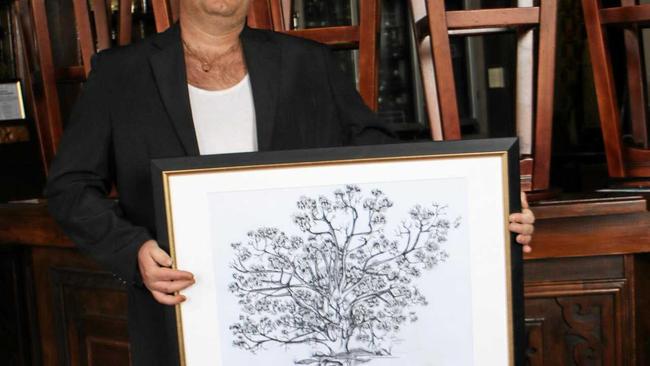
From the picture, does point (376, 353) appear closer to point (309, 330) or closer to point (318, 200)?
point (309, 330)

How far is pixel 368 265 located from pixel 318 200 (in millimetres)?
131

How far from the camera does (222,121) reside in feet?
5.21

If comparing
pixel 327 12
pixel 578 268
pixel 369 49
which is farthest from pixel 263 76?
pixel 327 12

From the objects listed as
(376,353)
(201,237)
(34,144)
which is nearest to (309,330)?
(376,353)

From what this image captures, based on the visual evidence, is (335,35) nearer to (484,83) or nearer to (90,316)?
(90,316)

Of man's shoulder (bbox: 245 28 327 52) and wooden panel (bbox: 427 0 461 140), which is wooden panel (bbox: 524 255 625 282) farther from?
man's shoulder (bbox: 245 28 327 52)

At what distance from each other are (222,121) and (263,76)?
0.38 feet

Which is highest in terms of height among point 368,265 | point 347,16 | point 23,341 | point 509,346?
point 347,16

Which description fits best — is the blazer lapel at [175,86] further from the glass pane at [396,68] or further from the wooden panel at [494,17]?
the glass pane at [396,68]

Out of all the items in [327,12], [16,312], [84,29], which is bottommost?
[16,312]

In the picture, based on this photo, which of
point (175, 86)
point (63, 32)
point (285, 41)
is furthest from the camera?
point (63, 32)

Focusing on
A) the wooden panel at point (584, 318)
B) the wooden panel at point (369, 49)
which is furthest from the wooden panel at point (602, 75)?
the wooden panel at point (369, 49)

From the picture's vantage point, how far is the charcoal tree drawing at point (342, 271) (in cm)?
142

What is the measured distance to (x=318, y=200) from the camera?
142 centimetres
